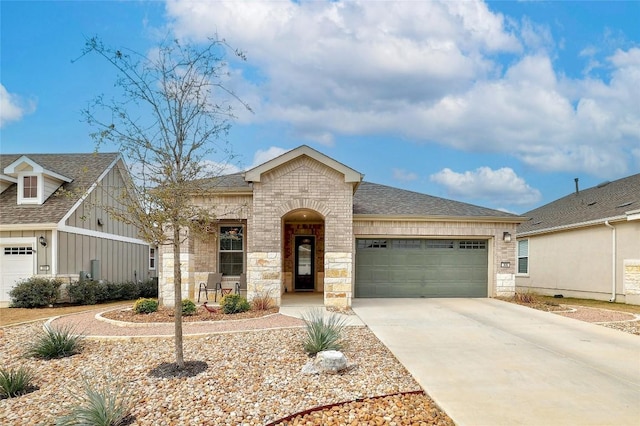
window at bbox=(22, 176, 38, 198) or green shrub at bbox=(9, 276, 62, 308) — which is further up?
window at bbox=(22, 176, 38, 198)

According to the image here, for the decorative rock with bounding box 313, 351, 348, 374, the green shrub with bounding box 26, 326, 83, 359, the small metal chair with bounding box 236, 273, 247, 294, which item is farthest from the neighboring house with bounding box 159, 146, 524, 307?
the decorative rock with bounding box 313, 351, 348, 374

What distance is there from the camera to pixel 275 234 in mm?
12688

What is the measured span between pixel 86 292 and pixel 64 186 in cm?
471

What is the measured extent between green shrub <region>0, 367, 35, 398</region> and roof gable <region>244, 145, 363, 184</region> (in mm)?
7535

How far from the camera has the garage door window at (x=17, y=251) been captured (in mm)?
15672

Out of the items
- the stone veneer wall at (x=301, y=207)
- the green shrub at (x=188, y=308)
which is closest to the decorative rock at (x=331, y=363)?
the green shrub at (x=188, y=308)

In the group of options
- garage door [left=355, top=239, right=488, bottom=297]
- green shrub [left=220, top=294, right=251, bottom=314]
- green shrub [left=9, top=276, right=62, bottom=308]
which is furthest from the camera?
garage door [left=355, top=239, right=488, bottom=297]

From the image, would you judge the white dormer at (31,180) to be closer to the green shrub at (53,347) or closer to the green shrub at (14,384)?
the green shrub at (53,347)

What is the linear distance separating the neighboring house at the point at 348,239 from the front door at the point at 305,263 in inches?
23.8

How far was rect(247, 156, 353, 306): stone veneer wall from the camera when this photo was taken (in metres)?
12.6

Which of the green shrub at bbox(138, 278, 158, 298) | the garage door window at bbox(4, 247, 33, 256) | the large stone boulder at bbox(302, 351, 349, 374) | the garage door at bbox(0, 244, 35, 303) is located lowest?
the green shrub at bbox(138, 278, 158, 298)

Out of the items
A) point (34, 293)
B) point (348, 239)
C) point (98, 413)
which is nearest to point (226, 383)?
point (98, 413)

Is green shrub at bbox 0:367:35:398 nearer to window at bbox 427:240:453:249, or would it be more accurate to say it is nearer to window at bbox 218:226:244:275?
window at bbox 218:226:244:275

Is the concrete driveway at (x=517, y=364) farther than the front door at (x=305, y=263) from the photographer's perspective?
No
